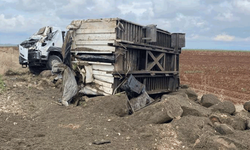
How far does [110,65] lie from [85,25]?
1951 millimetres

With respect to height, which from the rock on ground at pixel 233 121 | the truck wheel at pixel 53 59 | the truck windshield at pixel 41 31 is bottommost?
the rock on ground at pixel 233 121

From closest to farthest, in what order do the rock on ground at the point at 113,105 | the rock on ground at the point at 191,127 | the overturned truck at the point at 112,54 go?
the rock on ground at the point at 191,127 < the rock on ground at the point at 113,105 < the overturned truck at the point at 112,54

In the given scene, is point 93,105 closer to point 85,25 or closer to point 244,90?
point 85,25

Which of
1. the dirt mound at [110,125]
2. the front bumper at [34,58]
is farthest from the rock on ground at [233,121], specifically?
the front bumper at [34,58]

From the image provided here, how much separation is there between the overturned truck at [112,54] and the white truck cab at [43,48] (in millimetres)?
3819

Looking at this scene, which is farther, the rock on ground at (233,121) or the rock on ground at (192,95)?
the rock on ground at (192,95)

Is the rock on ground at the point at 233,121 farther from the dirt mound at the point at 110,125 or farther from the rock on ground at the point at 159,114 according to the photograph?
the rock on ground at the point at 159,114

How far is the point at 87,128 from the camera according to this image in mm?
6938

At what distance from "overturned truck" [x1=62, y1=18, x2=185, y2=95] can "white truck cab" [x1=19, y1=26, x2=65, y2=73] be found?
382 cm

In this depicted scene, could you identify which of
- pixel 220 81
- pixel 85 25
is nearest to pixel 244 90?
pixel 220 81

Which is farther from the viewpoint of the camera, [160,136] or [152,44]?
[152,44]

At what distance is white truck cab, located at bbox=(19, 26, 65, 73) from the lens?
14.0m

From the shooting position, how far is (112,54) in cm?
916

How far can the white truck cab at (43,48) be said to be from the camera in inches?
550
